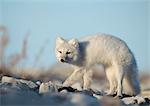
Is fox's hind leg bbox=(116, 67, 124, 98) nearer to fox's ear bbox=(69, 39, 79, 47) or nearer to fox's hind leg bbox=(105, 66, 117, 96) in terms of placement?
fox's hind leg bbox=(105, 66, 117, 96)

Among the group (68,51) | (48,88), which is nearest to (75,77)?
(68,51)

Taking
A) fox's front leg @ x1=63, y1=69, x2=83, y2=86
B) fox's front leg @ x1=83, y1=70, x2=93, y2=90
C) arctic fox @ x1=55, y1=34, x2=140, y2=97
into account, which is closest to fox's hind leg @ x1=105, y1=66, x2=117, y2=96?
arctic fox @ x1=55, y1=34, x2=140, y2=97

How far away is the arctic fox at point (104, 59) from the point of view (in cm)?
838

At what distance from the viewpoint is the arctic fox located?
838cm

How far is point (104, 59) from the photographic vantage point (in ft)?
27.7

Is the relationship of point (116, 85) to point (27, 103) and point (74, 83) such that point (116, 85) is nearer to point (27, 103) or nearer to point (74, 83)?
point (74, 83)

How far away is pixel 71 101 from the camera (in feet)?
18.2

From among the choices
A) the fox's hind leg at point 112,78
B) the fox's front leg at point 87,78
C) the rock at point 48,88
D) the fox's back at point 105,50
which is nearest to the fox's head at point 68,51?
the fox's back at point 105,50

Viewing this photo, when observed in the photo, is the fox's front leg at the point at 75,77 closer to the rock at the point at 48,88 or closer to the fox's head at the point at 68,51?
the fox's head at the point at 68,51

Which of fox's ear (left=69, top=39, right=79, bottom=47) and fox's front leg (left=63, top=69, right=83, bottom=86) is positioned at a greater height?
fox's ear (left=69, top=39, right=79, bottom=47)

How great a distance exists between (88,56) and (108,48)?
427mm

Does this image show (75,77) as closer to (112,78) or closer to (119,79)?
(112,78)

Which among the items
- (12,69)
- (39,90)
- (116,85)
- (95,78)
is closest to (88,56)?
(116,85)

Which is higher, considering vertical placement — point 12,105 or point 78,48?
point 78,48
